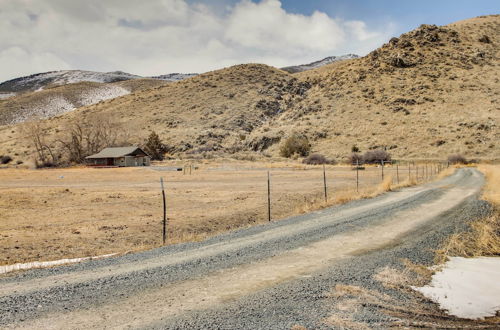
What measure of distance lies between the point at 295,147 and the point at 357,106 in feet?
62.4

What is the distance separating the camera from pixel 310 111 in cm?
8262

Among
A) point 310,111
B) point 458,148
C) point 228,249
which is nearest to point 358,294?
point 228,249

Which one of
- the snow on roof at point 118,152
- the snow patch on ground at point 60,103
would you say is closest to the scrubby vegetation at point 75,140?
the snow on roof at point 118,152

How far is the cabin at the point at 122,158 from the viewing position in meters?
73.9

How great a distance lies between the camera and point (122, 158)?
74062 mm

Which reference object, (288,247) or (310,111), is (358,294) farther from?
(310,111)

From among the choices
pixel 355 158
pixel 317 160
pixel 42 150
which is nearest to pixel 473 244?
pixel 355 158

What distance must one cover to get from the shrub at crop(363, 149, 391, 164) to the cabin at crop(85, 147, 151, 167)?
43606 mm

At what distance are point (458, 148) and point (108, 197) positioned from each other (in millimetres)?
53964

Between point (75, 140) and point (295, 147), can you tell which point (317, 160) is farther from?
point (75, 140)

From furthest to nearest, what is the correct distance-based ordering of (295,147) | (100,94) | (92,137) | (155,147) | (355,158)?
(100,94) → (92,137) → (155,147) → (295,147) → (355,158)

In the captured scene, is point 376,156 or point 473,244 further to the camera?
point 376,156

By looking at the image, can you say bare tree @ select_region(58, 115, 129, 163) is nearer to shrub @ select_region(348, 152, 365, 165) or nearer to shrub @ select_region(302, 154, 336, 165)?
shrub @ select_region(302, 154, 336, 165)

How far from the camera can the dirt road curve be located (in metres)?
5.29
